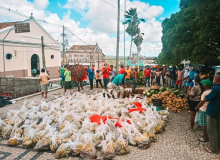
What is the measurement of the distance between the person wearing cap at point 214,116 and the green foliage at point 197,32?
133 inches

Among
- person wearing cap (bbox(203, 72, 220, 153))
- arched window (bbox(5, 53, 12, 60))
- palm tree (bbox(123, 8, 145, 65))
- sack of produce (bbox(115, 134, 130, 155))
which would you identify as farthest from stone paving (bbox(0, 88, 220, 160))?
palm tree (bbox(123, 8, 145, 65))

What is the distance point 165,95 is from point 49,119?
5400 mm

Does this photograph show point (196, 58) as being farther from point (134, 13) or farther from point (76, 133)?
point (134, 13)

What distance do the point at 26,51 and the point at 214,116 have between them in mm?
23362

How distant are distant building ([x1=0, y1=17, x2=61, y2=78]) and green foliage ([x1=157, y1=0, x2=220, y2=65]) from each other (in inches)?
693

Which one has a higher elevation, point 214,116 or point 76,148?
point 214,116

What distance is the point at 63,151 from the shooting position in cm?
393

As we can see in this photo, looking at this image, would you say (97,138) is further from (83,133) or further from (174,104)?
(174,104)

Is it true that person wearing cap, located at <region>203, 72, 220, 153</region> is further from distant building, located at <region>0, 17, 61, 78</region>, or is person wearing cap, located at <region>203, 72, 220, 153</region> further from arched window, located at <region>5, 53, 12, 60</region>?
arched window, located at <region>5, 53, 12, 60</region>

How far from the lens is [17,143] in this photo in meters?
4.53

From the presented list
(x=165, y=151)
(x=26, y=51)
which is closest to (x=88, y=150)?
(x=165, y=151)

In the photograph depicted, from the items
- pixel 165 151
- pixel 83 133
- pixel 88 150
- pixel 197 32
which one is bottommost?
pixel 165 151

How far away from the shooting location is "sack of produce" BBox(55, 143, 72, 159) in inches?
154

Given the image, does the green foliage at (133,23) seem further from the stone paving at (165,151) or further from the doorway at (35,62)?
the stone paving at (165,151)
